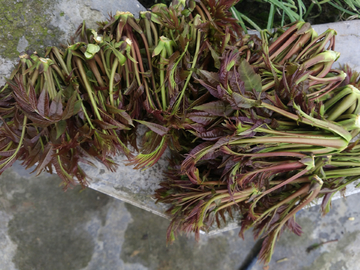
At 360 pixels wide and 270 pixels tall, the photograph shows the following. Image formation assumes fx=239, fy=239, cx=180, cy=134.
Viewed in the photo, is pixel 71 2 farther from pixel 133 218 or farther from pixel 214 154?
pixel 133 218

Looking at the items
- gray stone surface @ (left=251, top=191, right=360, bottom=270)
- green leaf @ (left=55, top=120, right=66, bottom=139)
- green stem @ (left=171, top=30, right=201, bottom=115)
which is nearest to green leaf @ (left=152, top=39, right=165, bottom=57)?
green stem @ (left=171, top=30, right=201, bottom=115)

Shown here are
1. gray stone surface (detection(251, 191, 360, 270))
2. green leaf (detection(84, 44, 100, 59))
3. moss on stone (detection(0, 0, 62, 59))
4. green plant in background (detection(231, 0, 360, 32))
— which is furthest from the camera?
gray stone surface (detection(251, 191, 360, 270))

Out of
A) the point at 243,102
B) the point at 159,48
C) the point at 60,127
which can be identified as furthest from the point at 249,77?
the point at 60,127

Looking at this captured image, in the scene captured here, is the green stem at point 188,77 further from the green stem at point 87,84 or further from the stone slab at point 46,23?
the stone slab at point 46,23

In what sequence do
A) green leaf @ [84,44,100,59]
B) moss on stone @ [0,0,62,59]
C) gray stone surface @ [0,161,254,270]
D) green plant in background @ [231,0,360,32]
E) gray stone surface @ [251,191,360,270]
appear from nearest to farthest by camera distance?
green leaf @ [84,44,100,59] < moss on stone @ [0,0,62,59] < green plant in background @ [231,0,360,32] < gray stone surface @ [0,161,254,270] < gray stone surface @ [251,191,360,270]

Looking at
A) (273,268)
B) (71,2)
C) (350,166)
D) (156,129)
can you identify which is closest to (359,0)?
(350,166)

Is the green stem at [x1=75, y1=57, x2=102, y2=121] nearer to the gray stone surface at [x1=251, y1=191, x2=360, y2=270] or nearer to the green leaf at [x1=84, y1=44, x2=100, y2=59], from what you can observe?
the green leaf at [x1=84, y1=44, x2=100, y2=59]
